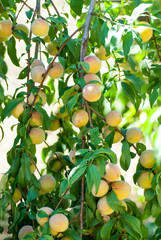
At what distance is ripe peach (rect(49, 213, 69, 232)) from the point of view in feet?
2.74

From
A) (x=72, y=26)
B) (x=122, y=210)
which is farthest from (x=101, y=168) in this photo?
(x=72, y=26)

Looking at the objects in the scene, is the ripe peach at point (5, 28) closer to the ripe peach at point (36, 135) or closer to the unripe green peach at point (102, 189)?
the ripe peach at point (36, 135)

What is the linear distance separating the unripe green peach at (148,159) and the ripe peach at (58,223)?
0.26 m

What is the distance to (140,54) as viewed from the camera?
3.66ft

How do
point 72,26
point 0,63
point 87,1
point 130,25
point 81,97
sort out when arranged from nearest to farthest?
1. point 130,25
2. point 81,97
3. point 0,63
4. point 87,1
5. point 72,26

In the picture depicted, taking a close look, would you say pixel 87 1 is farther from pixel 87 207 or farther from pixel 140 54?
pixel 87 207

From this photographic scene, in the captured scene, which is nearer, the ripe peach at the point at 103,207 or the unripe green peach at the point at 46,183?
the ripe peach at the point at 103,207

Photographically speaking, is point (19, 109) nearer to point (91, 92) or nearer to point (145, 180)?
point (91, 92)

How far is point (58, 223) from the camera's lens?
83cm

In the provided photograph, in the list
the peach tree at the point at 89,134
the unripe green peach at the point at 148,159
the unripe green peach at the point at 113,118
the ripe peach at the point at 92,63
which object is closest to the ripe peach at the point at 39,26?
the peach tree at the point at 89,134

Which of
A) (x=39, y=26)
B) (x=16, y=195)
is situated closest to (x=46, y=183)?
(x=16, y=195)

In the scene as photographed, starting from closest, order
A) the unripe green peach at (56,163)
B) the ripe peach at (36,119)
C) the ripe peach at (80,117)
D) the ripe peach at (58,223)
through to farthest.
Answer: the ripe peach at (58,223), the ripe peach at (80,117), the ripe peach at (36,119), the unripe green peach at (56,163)

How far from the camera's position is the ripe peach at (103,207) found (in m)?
0.87

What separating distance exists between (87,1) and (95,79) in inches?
19.6
